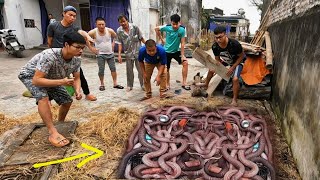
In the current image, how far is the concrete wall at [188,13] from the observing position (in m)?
14.0

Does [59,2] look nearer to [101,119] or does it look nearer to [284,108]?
[101,119]

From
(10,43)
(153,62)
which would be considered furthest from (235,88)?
(10,43)

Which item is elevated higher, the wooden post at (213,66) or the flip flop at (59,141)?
the wooden post at (213,66)

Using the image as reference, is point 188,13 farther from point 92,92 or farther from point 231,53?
point 231,53

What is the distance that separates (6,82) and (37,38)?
28.4 ft

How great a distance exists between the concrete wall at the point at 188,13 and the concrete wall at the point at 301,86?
31.5 ft

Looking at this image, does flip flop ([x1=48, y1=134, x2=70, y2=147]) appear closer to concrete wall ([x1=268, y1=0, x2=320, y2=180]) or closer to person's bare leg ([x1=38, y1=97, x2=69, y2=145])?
person's bare leg ([x1=38, y1=97, x2=69, y2=145])

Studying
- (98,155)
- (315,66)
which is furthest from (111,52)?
(315,66)

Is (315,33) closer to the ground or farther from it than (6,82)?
farther from it

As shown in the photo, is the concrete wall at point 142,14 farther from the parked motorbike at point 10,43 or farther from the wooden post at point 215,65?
the wooden post at point 215,65

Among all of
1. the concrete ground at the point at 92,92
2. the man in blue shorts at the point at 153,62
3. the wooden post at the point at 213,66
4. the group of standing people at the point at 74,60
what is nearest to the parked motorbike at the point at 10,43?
the concrete ground at the point at 92,92

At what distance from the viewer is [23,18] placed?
46.4 feet

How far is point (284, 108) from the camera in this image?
4.05 m

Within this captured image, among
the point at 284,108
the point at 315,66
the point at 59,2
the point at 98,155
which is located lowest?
the point at 98,155
